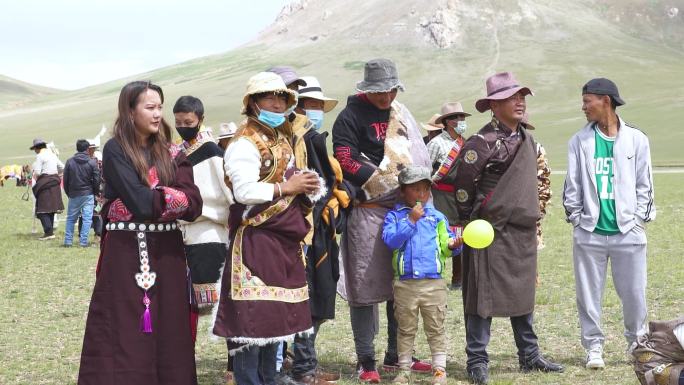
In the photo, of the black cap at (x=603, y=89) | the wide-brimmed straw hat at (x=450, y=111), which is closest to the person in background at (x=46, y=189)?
the wide-brimmed straw hat at (x=450, y=111)

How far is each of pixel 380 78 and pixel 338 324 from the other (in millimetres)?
3223

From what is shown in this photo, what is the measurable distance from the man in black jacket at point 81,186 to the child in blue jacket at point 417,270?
Result: 1100 centimetres

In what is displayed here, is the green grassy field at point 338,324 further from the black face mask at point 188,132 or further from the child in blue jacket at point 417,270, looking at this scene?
the black face mask at point 188,132

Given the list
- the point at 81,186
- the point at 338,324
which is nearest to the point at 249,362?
the point at 338,324

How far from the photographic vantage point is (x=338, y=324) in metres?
8.88

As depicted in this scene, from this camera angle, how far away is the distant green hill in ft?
327

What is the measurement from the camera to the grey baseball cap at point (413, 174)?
248 inches

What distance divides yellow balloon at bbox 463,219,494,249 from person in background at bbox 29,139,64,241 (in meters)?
12.9

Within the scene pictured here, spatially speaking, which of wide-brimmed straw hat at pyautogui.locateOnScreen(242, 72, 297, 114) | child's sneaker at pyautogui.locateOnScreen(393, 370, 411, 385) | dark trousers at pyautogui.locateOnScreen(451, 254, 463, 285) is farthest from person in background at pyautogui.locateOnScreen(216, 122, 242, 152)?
dark trousers at pyautogui.locateOnScreen(451, 254, 463, 285)

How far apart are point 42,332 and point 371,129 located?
160 inches

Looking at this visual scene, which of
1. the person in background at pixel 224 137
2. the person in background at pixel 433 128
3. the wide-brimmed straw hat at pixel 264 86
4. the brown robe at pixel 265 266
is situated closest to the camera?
the brown robe at pixel 265 266

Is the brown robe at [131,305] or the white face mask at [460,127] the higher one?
the white face mask at [460,127]

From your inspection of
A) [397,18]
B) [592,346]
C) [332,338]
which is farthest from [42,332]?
[397,18]

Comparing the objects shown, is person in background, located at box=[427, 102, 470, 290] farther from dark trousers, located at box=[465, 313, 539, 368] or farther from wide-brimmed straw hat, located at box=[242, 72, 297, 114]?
wide-brimmed straw hat, located at box=[242, 72, 297, 114]
